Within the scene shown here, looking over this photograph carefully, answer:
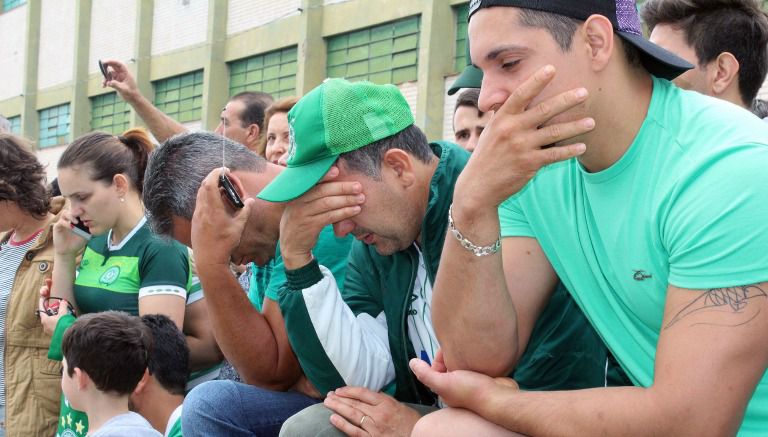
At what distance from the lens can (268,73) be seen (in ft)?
45.0

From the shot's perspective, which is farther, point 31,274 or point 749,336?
point 31,274

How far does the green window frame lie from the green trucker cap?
16671 mm

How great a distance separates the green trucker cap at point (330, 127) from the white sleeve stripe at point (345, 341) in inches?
13.1

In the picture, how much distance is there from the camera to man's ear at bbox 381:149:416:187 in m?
2.69

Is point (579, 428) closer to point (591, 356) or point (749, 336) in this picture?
point (749, 336)

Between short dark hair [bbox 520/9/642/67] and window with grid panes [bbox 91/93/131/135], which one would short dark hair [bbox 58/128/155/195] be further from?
Result: window with grid panes [bbox 91/93/131/135]

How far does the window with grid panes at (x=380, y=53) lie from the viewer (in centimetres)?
1131

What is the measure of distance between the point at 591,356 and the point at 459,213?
84cm

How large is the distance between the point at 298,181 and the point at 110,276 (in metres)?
1.91

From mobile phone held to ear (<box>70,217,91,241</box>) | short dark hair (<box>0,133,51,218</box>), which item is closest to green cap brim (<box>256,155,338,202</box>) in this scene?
mobile phone held to ear (<box>70,217,91,241</box>)

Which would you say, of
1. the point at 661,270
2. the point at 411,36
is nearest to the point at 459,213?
the point at 661,270

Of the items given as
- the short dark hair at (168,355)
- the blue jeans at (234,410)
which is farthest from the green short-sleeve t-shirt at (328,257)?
the short dark hair at (168,355)

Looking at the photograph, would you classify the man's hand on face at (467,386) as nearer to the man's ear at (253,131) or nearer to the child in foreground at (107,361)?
the child in foreground at (107,361)

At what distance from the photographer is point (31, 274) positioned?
4.59 m
